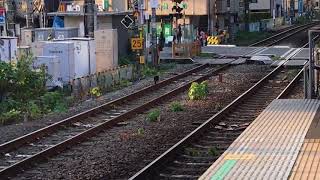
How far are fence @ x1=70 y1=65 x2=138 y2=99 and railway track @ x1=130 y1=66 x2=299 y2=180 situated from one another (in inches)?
219

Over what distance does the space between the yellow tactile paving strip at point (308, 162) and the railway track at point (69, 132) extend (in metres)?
4.76

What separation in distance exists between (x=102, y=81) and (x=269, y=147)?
13.5 metres

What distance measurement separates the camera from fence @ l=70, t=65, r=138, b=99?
73.3ft

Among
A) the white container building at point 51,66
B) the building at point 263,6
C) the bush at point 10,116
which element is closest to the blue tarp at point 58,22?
the white container building at point 51,66

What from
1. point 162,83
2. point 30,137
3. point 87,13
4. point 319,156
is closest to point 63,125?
point 30,137

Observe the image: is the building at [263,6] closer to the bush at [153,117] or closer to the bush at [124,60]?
the bush at [124,60]

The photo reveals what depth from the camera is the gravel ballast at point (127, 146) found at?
10992 mm

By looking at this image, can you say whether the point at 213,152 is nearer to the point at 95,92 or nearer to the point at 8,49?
the point at 95,92

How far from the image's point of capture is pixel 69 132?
15078 millimetres

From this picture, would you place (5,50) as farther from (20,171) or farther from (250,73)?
(20,171)

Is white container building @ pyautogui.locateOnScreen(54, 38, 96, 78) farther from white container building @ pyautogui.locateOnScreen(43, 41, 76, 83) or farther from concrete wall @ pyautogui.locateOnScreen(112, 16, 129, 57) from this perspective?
concrete wall @ pyautogui.locateOnScreen(112, 16, 129, 57)

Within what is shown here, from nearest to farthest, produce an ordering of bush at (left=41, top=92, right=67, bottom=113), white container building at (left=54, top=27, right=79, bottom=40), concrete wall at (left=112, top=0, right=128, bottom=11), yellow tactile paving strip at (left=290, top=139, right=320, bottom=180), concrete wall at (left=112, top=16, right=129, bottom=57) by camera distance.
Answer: yellow tactile paving strip at (left=290, top=139, right=320, bottom=180) < bush at (left=41, top=92, right=67, bottom=113) < concrete wall at (left=112, top=16, right=129, bottom=57) < white container building at (left=54, top=27, right=79, bottom=40) < concrete wall at (left=112, top=0, right=128, bottom=11)

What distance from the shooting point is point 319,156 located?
10125 millimetres

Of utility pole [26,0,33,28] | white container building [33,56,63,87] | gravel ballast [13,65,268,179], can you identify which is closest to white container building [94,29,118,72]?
white container building [33,56,63,87]
